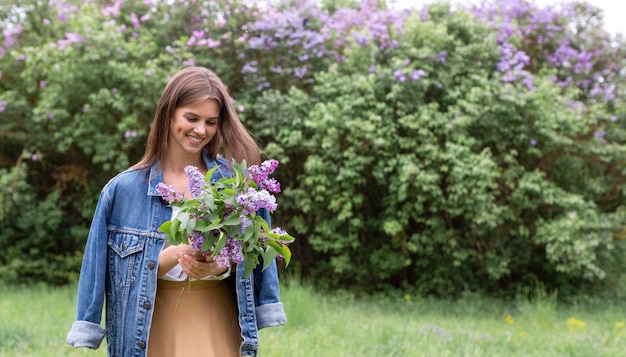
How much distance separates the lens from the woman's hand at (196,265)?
192 cm

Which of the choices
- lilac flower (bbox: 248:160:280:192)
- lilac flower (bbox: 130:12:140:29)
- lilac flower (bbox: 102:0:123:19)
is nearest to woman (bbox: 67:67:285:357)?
lilac flower (bbox: 248:160:280:192)

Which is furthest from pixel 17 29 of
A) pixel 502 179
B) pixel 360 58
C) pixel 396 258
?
pixel 502 179

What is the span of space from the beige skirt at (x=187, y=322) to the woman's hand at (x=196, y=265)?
165 mm

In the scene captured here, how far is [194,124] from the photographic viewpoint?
2.16 metres

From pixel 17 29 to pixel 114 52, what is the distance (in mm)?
1848

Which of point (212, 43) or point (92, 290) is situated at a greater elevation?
point (212, 43)

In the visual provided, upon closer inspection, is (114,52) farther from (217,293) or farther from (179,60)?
(217,293)

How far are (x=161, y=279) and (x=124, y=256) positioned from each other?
13 centimetres

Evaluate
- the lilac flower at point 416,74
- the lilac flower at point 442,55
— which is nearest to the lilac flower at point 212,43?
the lilac flower at point 416,74

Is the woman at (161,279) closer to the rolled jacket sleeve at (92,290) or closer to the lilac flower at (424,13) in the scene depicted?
the rolled jacket sleeve at (92,290)

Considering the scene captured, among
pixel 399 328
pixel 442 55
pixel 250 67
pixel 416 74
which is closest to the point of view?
pixel 399 328

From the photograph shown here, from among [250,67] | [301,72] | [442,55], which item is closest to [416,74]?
[442,55]

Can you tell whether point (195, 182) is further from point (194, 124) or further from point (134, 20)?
point (134, 20)

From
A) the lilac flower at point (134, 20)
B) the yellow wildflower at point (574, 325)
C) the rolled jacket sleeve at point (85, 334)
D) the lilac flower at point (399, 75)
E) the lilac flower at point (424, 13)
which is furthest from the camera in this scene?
the lilac flower at point (134, 20)
